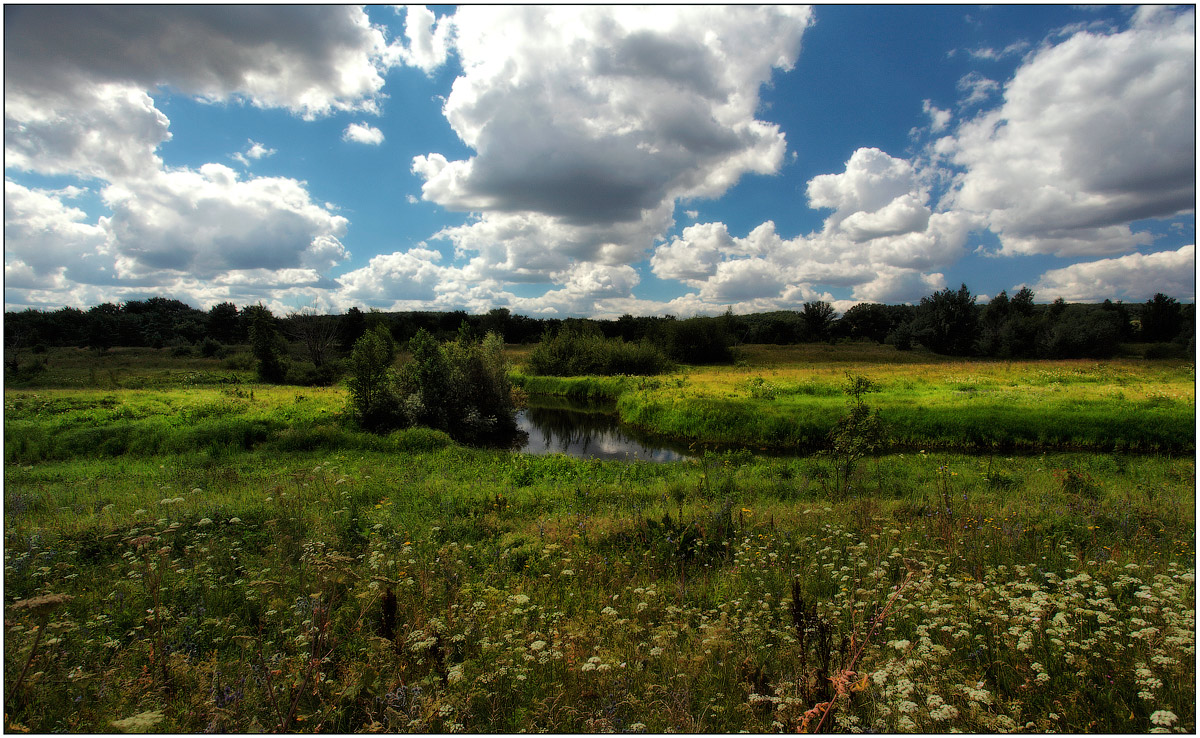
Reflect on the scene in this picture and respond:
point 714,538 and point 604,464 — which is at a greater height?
point 714,538

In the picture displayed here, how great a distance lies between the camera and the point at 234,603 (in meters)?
→ 5.54

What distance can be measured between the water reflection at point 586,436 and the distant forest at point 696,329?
31.0ft

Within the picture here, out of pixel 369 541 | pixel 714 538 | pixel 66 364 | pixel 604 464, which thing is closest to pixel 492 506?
pixel 369 541

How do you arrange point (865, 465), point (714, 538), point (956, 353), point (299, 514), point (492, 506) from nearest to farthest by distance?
point (714, 538) < point (299, 514) < point (492, 506) < point (865, 465) < point (956, 353)

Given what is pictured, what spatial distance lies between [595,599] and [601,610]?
322 millimetres

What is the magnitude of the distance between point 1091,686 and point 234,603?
820cm

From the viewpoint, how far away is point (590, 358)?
52844 mm

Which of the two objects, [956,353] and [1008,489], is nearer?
[1008,489]

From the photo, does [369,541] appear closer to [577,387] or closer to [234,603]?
[234,603]

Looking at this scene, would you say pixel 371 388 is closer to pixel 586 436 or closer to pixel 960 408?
pixel 586 436

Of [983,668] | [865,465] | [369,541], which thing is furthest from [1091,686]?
[865,465]

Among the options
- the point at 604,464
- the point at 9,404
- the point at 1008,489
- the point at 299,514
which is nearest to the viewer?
the point at 299,514

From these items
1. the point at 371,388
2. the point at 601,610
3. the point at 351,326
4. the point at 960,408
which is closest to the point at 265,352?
the point at 371,388

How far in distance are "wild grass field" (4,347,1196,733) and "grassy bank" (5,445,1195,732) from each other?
0.04m
